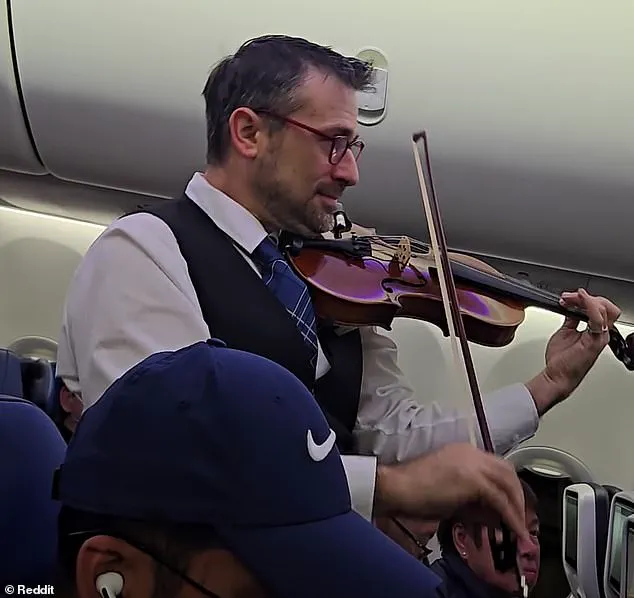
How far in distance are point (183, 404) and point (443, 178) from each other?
3.78ft

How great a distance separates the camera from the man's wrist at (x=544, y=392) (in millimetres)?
1239

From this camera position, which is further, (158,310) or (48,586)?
(158,310)

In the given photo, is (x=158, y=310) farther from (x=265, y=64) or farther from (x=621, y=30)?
(x=621, y=30)

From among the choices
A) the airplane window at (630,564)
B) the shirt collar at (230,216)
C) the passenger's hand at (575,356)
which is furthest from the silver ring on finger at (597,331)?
the shirt collar at (230,216)

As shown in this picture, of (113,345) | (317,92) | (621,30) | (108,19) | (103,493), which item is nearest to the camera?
(103,493)

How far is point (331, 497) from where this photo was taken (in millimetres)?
579

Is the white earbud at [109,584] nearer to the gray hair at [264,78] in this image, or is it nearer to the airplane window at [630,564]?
the airplane window at [630,564]

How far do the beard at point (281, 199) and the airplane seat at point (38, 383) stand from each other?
1.08 feet

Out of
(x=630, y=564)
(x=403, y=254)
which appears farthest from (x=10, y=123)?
(x=630, y=564)

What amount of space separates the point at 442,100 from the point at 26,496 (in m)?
1.15

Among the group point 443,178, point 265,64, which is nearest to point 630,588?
point 265,64

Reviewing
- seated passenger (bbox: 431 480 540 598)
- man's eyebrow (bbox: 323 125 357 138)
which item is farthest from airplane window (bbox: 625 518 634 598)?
man's eyebrow (bbox: 323 125 357 138)

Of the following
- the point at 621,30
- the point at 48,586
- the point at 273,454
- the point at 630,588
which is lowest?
the point at 630,588

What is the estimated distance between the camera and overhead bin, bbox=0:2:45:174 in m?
1.67
